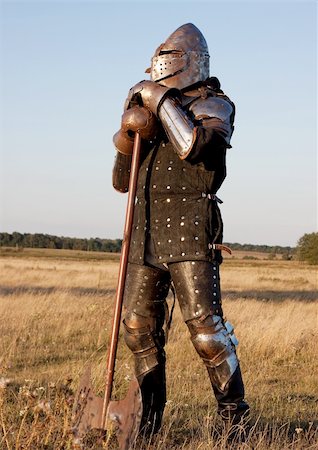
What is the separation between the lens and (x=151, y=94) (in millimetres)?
3979

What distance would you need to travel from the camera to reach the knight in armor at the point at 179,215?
396 cm

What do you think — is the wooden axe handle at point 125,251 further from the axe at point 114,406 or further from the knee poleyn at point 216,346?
the knee poleyn at point 216,346

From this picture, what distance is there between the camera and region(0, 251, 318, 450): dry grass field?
3.81 metres

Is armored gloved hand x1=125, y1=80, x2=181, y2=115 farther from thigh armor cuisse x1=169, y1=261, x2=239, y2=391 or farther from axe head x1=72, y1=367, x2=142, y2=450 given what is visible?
axe head x1=72, y1=367, x2=142, y2=450

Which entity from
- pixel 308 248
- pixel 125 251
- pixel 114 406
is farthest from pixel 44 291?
pixel 308 248

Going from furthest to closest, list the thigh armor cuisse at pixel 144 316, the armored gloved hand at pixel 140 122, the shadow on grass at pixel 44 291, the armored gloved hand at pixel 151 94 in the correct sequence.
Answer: the shadow on grass at pixel 44 291
the thigh armor cuisse at pixel 144 316
the armored gloved hand at pixel 140 122
the armored gloved hand at pixel 151 94

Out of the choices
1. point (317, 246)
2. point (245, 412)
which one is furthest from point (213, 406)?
point (317, 246)

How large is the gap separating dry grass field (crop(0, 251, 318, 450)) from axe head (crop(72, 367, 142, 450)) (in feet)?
0.32

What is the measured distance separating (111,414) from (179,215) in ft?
3.82

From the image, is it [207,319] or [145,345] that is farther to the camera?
[145,345]

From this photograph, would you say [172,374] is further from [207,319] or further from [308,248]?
[308,248]

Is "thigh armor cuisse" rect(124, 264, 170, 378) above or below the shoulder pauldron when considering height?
below

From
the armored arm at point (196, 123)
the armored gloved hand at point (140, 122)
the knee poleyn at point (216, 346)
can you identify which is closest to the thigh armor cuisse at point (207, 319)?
A: the knee poleyn at point (216, 346)

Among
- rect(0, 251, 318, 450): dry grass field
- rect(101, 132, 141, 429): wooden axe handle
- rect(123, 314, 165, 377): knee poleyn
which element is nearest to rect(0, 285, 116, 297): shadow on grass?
rect(0, 251, 318, 450): dry grass field
